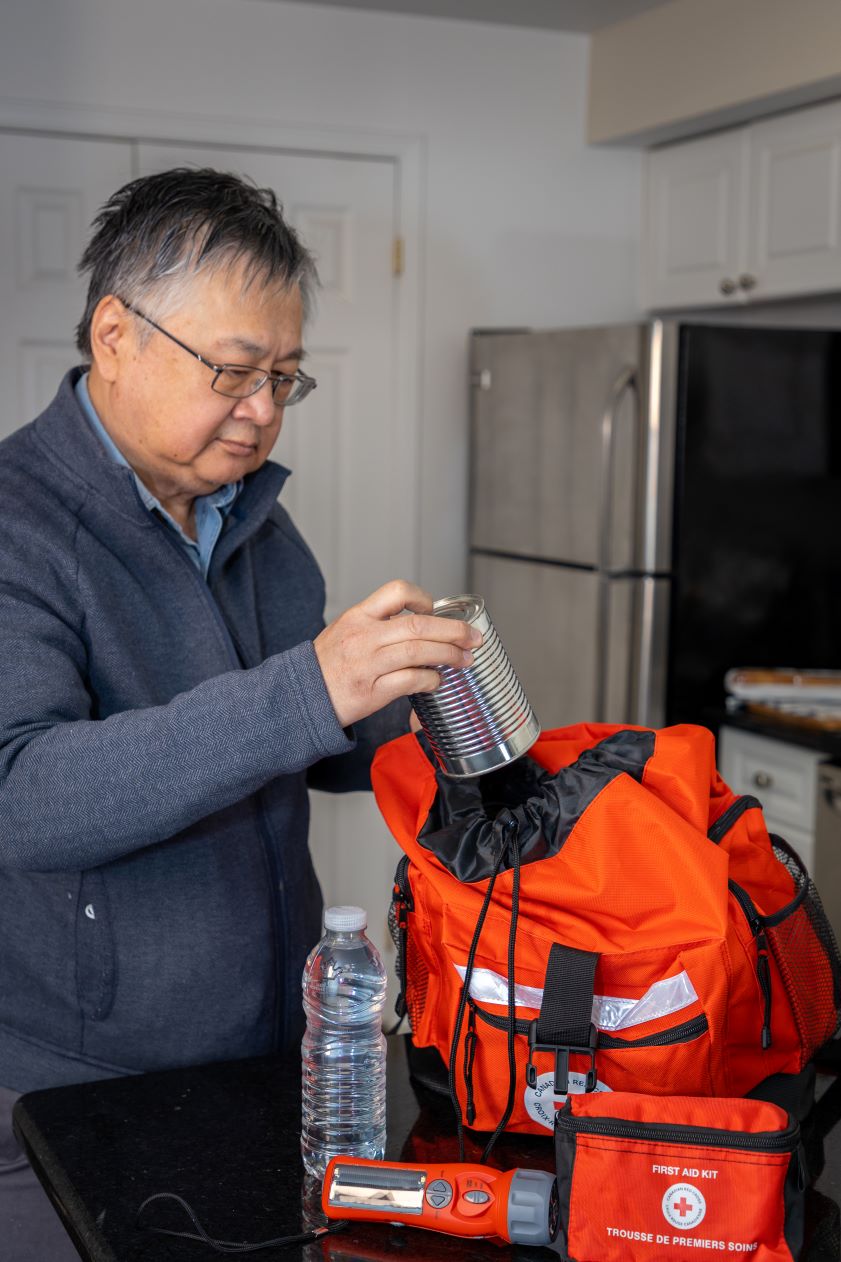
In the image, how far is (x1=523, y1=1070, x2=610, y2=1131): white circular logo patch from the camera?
987 millimetres

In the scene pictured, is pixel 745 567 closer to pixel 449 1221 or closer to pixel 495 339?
pixel 495 339

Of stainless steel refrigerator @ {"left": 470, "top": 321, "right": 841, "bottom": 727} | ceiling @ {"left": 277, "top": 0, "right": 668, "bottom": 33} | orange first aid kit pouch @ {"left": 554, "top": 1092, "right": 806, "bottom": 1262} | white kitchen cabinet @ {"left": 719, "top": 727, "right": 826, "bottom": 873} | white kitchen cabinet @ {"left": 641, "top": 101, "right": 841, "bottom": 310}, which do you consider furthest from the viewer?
ceiling @ {"left": 277, "top": 0, "right": 668, "bottom": 33}

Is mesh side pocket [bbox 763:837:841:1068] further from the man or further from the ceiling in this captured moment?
the ceiling

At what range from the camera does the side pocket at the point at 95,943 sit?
1219 millimetres

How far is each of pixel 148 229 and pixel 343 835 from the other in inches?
93.5

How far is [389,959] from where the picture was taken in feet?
11.4

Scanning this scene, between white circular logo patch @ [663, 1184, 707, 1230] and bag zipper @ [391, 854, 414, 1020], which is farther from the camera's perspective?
bag zipper @ [391, 854, 414, 1020]

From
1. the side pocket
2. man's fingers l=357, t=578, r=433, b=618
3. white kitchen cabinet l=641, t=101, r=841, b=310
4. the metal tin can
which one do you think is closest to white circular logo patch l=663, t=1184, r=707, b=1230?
the metal tin can

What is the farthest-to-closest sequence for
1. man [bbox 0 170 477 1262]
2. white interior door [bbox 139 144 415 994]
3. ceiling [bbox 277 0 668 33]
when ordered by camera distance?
white interior door [bbox 139 144 415 994], ceiling [bbox 277 0 668 33], man [bbox 0 170 477 1262]

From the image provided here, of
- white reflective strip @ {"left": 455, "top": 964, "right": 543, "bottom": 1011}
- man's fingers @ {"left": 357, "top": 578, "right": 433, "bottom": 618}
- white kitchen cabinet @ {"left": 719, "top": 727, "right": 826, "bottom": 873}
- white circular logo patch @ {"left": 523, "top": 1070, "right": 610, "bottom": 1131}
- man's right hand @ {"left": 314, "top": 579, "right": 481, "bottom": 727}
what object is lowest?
white kitchen cabinet @ {"left": 719, "top": 727, "right": 826, "bottom": 873}

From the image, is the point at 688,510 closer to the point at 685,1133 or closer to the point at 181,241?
the point at 181,241

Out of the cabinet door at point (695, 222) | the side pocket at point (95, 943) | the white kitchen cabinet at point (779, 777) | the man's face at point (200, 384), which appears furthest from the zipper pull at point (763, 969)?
the cabinet door at point (695, 222)

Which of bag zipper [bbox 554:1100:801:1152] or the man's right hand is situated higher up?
the man's right hand

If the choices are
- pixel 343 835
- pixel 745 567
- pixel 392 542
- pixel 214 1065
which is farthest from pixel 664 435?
pixel 214 1065
